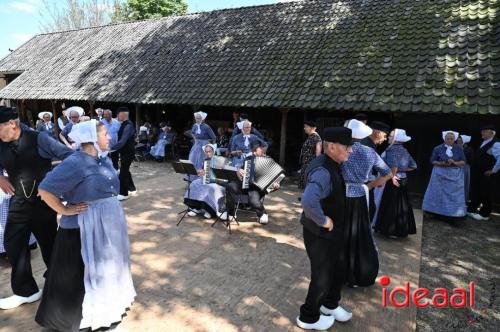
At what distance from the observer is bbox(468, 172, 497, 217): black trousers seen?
7.41 m

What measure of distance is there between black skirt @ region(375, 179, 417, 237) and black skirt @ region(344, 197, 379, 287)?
1.99 meters

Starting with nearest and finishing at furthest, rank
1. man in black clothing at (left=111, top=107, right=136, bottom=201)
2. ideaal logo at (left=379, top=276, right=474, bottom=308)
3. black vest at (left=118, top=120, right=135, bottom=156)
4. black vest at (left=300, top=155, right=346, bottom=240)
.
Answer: black vest at (left=300, top=155, right=346, bottom=240) → ideaal logo at (left=379, top=276, right=474, bottom=308) → man in black clothing at (left=111, top=107, right=136, bottom=201) → black vest at (left=118, top=120, right=135, bottom=156)

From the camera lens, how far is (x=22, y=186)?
3461 millimetres

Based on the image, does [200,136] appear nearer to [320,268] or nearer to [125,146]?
[125,146]

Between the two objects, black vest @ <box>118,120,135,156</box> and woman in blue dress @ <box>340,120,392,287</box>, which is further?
black vest @ <box>118,120,135,156</box>

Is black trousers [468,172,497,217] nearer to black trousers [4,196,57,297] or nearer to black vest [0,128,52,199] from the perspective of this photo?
black trousers [4,196,57,297]

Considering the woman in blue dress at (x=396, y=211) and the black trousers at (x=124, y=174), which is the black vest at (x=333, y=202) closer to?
the woman in blue dress at (x=396, y=211)

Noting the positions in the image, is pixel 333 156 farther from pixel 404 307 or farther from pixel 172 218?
pixel 172 218

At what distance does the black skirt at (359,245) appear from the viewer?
12.7ft

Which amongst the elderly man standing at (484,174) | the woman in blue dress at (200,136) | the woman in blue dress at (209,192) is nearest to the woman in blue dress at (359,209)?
the woman in blue dress at (209,192)

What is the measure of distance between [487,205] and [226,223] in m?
5.73

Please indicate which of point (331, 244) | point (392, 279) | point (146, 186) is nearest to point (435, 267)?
point (392, 279)

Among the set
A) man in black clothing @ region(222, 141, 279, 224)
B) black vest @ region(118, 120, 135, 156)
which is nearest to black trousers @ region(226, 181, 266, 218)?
man in black clothing @ region(222, 141, 279, 224)

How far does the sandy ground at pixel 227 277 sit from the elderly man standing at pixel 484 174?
5.95 ft
